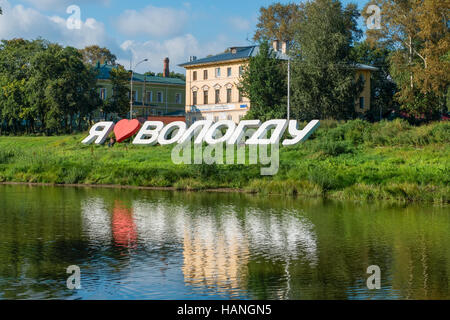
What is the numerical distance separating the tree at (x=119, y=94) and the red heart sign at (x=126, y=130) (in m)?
30.7

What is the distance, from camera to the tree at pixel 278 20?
83.4 meters

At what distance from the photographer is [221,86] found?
84.8 meters

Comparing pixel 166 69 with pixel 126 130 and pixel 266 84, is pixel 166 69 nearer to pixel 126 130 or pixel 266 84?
pixel 266 84

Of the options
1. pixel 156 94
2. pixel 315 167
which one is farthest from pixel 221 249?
pixel 156 94

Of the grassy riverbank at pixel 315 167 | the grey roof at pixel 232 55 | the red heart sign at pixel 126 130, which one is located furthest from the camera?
the grey roof at pixel 232 55

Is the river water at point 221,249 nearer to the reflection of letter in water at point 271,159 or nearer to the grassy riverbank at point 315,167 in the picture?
the grassy riverbank at point 315,167

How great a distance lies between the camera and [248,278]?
15664 millimetres

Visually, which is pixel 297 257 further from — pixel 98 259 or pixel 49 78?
pixel 49 78

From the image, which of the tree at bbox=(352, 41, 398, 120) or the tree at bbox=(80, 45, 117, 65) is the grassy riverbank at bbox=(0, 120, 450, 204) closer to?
the tree at bbox=(352, 41, 398, 120)

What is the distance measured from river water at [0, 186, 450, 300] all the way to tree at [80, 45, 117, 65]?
7844 cm

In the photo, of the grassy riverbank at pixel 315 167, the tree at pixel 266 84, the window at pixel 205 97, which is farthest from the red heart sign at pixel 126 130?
the window at pixel 205 97

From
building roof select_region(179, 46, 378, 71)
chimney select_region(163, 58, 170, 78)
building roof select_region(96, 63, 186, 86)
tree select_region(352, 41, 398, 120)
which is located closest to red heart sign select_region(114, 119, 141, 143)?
building roof select_region(179, 46, 378, 71)

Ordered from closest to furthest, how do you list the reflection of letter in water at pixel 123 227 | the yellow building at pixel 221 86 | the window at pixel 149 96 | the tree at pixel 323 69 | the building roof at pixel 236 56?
the reflection of letter in water at pixel 123 227 → the tree at pixel 323 69 → the building roof at pixel 236 56 → the yellow building at pixel 221 86 → the window at pixel 149 96

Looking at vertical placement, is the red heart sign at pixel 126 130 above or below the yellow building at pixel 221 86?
below
